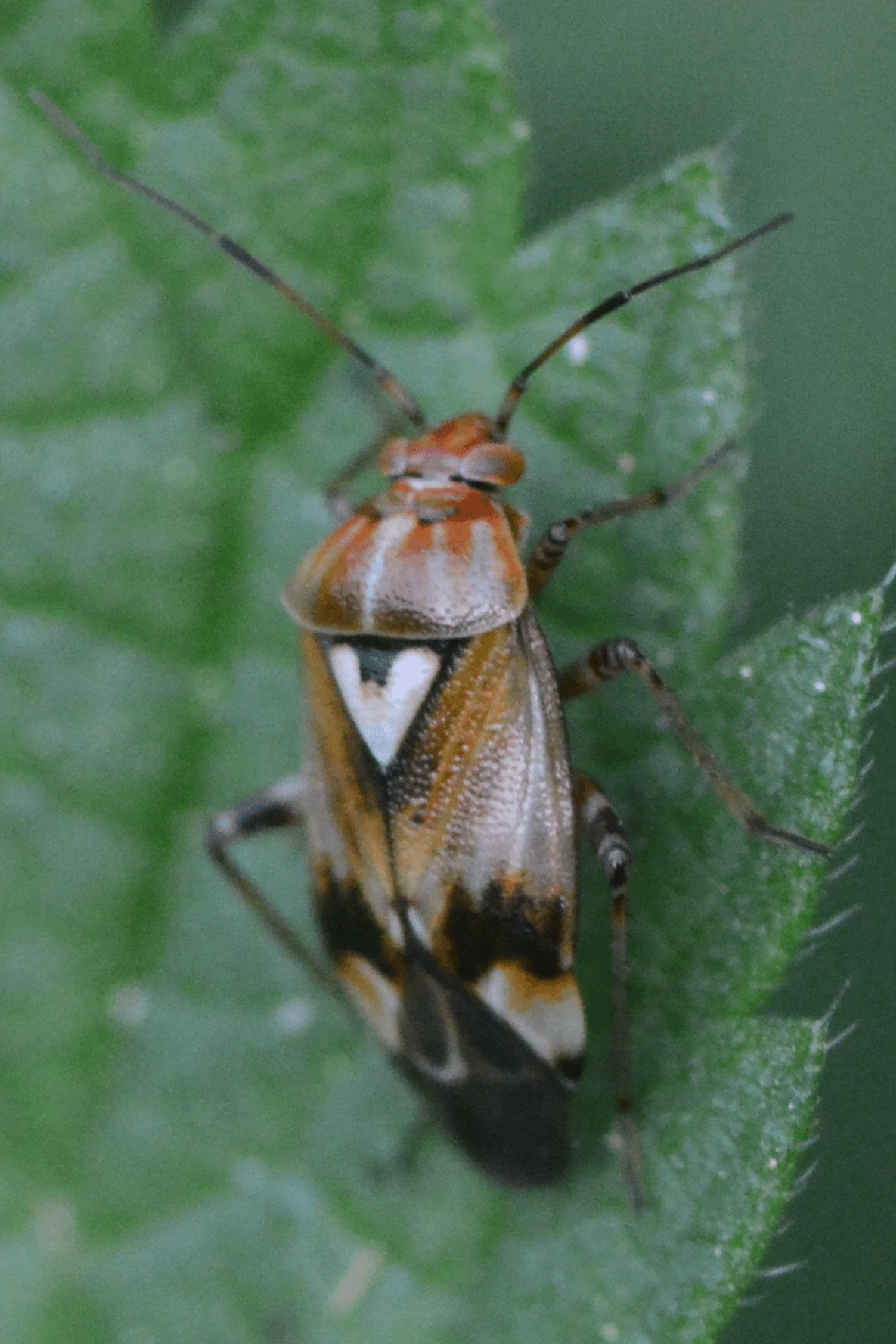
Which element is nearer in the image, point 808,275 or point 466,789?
point 466,789

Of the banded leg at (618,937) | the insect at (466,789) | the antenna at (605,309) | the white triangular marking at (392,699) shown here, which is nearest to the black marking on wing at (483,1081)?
the insect at (466,789)


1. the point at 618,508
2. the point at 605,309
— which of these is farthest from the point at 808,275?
the point at 618,508

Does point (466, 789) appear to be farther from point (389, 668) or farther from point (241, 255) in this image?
point (241, 255)

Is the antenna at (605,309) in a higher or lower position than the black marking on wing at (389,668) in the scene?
higher

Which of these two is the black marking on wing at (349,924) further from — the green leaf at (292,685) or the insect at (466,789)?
the green leaf at (292,685)

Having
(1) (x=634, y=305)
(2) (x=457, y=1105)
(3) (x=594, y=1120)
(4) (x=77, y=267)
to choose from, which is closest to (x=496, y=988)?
(2) (x=457, y=1105)

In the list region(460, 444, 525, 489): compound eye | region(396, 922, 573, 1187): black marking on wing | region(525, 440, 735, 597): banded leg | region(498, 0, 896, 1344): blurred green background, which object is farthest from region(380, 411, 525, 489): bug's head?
region(396, 922, 573, 1187): black marking on wing
